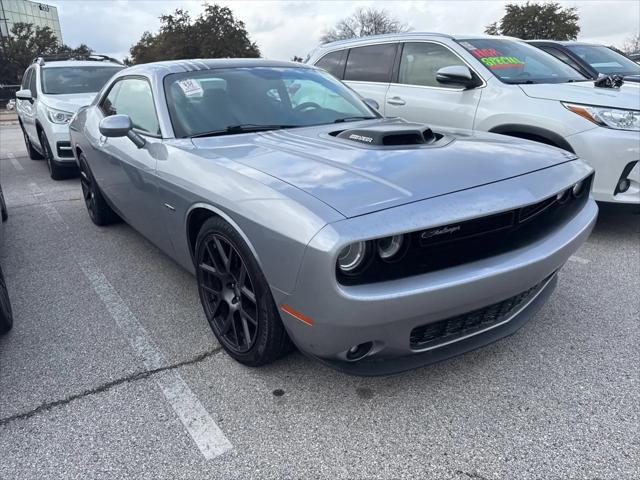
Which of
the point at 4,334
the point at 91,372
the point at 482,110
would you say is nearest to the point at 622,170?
the point at 482,110

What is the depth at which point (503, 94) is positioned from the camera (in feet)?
14.3

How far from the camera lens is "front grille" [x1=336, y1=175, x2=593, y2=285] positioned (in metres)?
1.86

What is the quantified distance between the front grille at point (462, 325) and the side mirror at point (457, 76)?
273 cm

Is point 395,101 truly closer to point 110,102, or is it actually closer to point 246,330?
point 110,102

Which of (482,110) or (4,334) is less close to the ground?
(482,110)

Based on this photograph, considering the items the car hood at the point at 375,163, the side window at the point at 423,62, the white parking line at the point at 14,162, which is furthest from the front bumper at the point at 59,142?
the car hood at the point at 375,163

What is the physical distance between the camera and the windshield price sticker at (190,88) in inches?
122

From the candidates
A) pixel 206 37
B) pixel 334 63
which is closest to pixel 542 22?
pixel 206 37

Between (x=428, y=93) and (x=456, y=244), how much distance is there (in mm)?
3371

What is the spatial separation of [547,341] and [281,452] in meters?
1.59

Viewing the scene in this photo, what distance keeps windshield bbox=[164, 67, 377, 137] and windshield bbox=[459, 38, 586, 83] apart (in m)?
1.80

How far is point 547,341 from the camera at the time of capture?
263 cm

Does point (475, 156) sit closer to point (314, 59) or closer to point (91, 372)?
point (91, 372)

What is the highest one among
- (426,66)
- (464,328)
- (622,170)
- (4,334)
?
(426,66)
